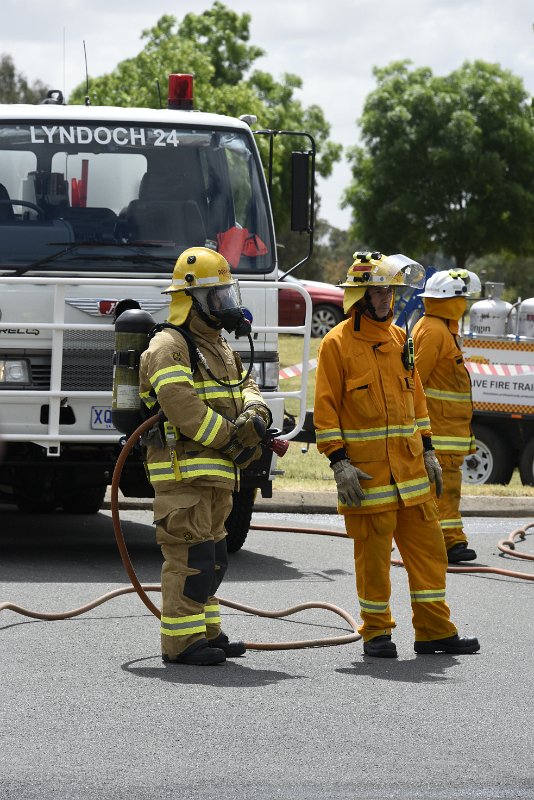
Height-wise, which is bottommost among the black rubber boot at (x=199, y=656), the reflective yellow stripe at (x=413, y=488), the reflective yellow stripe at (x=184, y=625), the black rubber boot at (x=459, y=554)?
the black rubber boot at (x=459, y=554)

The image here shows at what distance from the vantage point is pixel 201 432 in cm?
631

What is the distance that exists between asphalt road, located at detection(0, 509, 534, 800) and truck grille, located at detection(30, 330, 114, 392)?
1112mm

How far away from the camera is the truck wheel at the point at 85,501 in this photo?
11.5 m

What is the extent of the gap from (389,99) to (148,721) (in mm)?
44882

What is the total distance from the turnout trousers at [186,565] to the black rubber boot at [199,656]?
0.02 meters

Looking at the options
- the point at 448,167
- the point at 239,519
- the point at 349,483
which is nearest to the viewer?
the point at 349,483

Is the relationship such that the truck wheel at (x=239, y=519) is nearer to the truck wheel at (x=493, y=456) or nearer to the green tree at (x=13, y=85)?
the truck wheel at (x=493, y=456)

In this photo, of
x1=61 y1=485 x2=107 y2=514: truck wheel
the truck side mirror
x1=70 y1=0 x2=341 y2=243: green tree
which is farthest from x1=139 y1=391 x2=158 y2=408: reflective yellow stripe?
x1=70 y1=0 x2=341 y2=243: green tree

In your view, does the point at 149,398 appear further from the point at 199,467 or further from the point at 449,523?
the point at 449,523

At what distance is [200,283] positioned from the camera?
21.2 ft

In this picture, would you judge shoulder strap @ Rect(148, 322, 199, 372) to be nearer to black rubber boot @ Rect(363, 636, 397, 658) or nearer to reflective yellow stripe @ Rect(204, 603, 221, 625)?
reflective yellow stripe @ Rect(204, 603, 221, 625)

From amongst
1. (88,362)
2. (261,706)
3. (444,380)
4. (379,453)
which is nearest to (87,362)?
(88,362)

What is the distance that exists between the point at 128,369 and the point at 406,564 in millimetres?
1563

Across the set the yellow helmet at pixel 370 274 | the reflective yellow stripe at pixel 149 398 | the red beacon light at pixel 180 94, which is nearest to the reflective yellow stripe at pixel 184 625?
the reflective yellow stripe at pixel 149 398
